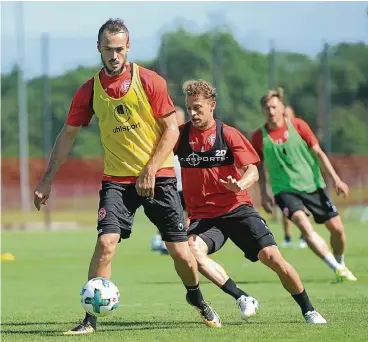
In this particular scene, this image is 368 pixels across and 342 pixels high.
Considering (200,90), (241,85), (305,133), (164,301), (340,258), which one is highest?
(200,90)

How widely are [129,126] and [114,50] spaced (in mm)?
625

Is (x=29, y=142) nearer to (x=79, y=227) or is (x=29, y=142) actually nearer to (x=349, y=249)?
(x=79, y=227)

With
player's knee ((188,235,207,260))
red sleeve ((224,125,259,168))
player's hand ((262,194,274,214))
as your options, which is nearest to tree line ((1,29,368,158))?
player's hand ((262,194,274,214))

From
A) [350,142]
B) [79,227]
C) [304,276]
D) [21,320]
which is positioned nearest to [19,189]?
[79,227]

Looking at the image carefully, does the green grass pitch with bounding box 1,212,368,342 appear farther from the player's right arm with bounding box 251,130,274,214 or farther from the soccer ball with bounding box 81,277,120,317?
the player's right arm with bounding box 251,130,274,214

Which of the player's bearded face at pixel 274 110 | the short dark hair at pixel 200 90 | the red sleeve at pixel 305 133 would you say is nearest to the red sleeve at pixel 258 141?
the player's bearded face at pixel 274 110

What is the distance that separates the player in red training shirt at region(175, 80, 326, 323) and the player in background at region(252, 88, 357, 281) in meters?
3.83

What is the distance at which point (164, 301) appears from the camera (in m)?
11.8

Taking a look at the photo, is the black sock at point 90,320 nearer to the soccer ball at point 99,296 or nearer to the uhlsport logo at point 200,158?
the soccer ball at point 99,296

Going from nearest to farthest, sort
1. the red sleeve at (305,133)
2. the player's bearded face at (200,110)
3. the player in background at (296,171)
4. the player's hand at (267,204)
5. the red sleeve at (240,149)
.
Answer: the red sleeve at (240,149) < the player's bearded face at (200,110) < the player's hand at (267,204) < the player in background at (296,171) < the red sleeve at (305,133)

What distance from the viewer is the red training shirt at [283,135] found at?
13.9 metres

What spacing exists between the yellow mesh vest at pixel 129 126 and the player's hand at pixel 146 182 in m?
0.18

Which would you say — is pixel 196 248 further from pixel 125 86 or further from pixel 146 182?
pixel 125 86

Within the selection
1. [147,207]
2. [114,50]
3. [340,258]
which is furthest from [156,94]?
[340,258]
